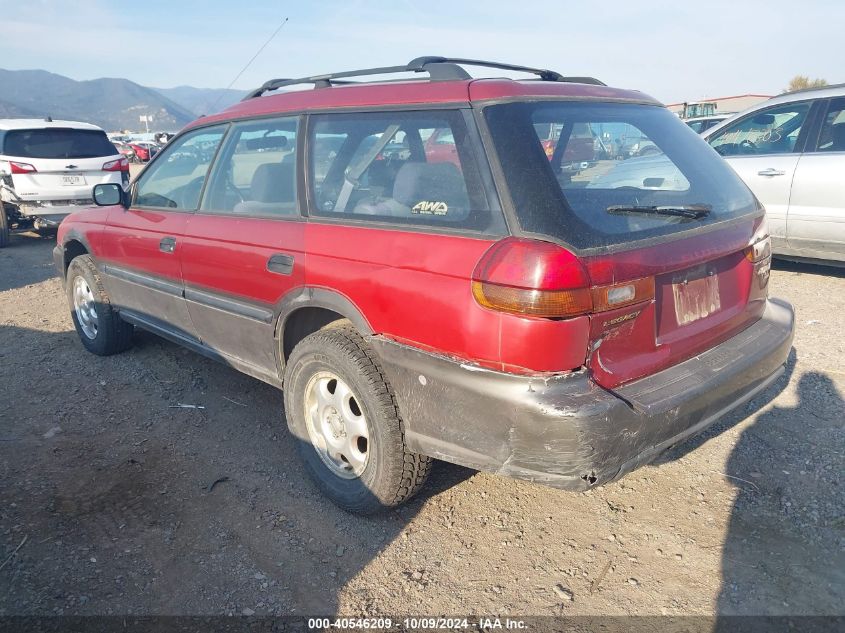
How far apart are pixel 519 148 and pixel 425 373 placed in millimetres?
897

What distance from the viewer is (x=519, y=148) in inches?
88.4

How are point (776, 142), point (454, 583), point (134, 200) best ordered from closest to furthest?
point (454, 583) < point (134, 200) < point (776, 142)

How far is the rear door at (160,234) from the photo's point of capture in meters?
3.71

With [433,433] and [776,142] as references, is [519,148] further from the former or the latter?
[776,142]

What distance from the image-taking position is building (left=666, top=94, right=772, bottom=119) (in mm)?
24188

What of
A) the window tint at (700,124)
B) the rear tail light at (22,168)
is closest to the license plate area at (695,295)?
the rear tail light at (22,168)

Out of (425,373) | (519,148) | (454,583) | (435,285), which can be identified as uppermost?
(519,148)

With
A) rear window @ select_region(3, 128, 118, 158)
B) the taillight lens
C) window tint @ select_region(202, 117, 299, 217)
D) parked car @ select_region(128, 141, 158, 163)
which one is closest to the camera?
window tint @ select_region(202, 117, 299, 217)

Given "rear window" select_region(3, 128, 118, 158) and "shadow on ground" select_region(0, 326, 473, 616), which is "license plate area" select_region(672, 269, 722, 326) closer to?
"shadow on ground" select_region(0, 326, 473, 616)

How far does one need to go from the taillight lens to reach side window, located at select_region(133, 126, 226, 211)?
6337 mm

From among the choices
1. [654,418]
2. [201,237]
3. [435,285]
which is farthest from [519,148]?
[201,237]

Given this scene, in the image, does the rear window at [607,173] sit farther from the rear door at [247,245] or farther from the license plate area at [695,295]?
the rear door at [247,245]

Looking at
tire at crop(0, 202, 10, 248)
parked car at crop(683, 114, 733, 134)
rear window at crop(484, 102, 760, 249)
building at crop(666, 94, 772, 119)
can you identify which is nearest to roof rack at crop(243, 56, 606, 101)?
rear window at crop(484, 102, 760, 249)

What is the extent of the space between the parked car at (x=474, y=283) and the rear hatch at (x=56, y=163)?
7050 millimetres
